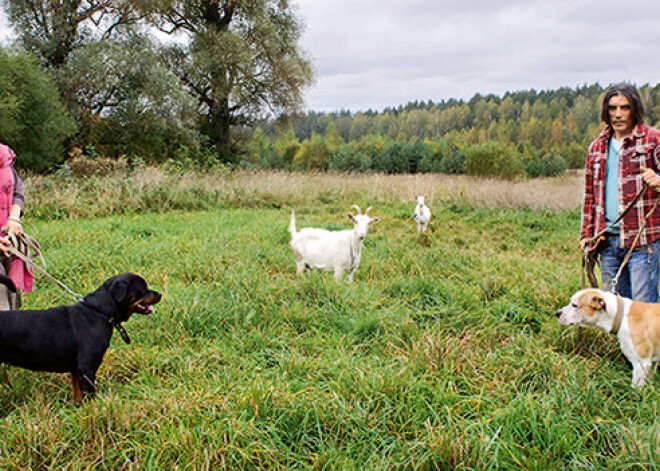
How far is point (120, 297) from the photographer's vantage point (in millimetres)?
2951

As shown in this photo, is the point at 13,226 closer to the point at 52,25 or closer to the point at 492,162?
the point at 52,25

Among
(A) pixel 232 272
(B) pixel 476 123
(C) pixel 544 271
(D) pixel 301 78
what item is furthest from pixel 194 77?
(B) pixel 476 123

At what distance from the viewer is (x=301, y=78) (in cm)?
2139

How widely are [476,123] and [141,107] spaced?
7929cm

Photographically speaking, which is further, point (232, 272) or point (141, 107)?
point (141, 107)

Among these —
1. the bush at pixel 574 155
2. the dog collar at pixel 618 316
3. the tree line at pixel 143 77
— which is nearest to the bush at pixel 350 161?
the tree line at pixel 143 77

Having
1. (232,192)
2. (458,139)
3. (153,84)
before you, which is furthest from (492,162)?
(458,139)

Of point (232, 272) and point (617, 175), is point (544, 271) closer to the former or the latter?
point (617, 175)

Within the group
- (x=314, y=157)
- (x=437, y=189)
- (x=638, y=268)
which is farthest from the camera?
(x=314, y=157)

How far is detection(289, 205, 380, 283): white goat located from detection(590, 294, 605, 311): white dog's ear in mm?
2778

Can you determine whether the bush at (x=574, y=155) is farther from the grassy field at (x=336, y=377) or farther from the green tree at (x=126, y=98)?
the grassy field at (x=336, y=377)

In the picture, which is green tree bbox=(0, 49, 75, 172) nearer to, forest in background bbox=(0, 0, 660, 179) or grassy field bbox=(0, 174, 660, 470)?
forest in background bbox=(0, 0, 660, 179)

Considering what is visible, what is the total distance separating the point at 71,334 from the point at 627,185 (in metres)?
3.87

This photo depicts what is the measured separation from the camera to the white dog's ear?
3107 millimetres
